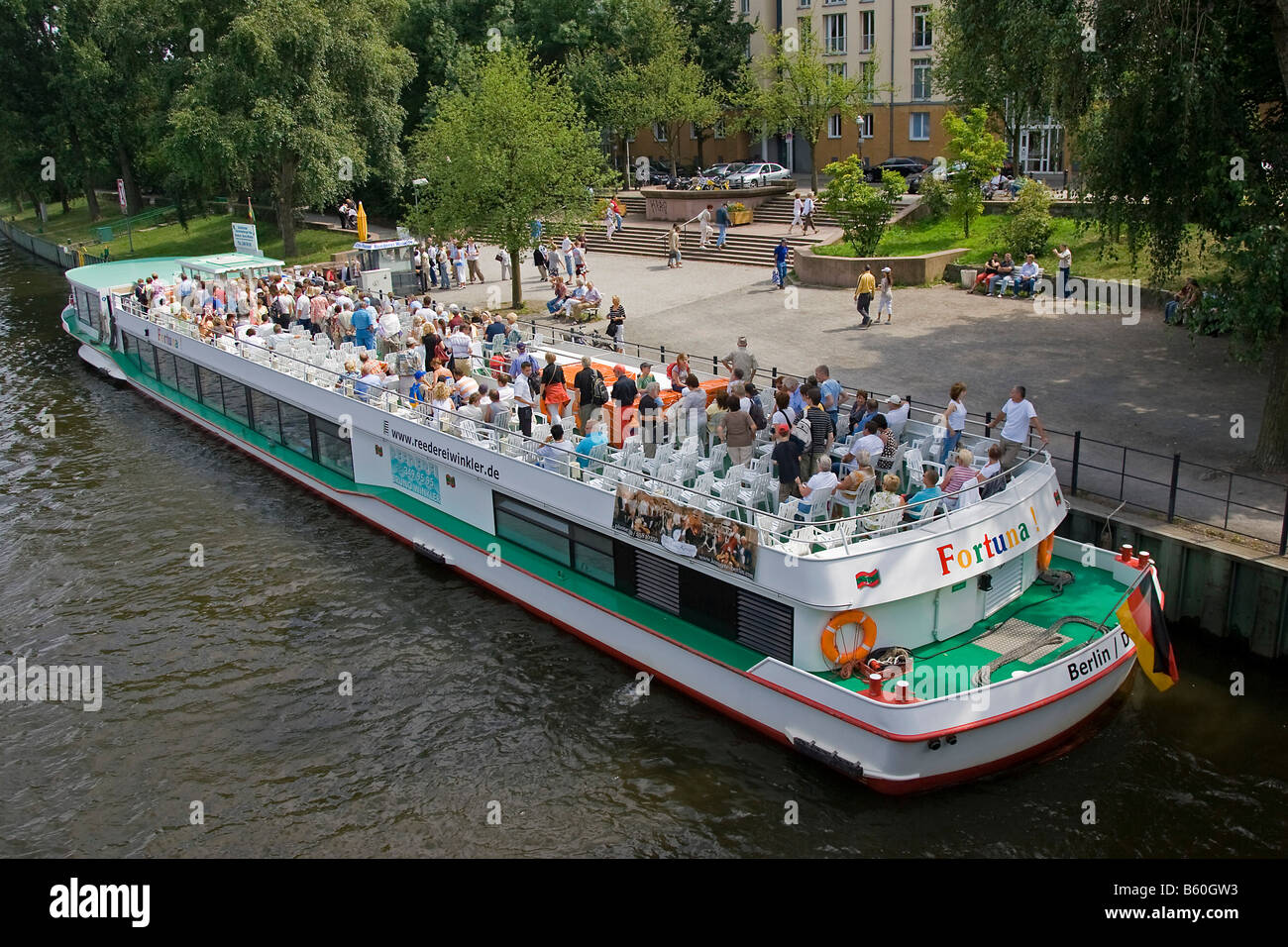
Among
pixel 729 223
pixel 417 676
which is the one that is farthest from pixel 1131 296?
pixel 417 676

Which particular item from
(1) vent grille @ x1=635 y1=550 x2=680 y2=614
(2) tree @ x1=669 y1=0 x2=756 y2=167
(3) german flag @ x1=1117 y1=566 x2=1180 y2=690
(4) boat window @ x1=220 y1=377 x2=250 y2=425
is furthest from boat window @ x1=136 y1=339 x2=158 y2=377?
(2) tree @ x1=669 y1=0 x2=756 y2=167

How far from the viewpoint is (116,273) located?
1341 inches

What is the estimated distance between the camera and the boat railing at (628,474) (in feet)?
43.9

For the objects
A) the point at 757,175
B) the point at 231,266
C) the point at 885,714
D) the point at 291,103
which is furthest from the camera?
the point at 757,175

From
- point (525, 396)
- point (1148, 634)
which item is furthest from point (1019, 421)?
point (525, 396)

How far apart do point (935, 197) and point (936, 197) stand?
42mm

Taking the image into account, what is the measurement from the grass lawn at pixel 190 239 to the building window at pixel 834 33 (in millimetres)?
26661

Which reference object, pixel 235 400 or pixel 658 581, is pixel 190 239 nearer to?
pixel 235 400

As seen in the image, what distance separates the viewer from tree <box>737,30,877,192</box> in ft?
155

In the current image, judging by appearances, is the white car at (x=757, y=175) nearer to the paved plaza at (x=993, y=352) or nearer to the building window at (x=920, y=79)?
the building window at (x=920, y=79)

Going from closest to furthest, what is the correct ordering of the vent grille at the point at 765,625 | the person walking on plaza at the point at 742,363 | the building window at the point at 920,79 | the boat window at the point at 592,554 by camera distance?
the vent grille at the point at 765,625
the boat window at the point at 592,554
the person walking on plaza at the point at 742,363
the building window at the point at 920,79

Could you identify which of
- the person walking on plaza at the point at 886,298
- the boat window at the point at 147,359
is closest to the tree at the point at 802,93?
the person walking on plaza at the point at 886,298

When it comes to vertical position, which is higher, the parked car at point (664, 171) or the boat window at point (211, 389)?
the parked car at point (664, 171)

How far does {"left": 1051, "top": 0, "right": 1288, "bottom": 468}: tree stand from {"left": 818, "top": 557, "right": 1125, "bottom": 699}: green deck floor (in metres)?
4.97
